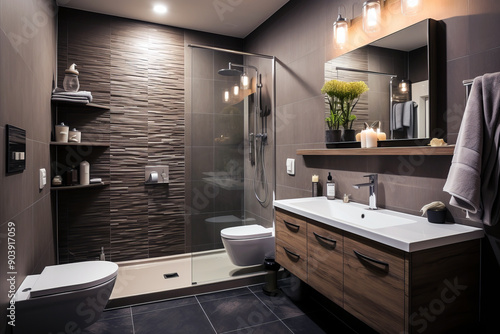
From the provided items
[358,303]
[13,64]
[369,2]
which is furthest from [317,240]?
[13,64]

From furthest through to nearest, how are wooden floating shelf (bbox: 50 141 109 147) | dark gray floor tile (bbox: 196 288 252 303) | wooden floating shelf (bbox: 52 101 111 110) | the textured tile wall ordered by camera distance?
the textured tile wall → wooden floating shelf (bbox: 52 101 111 110) → wooden floating shelf (bbox: 50 141 109 147) → dark gray floor tile (bbox: 196 288 252 303)

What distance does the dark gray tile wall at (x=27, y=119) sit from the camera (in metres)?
1.34

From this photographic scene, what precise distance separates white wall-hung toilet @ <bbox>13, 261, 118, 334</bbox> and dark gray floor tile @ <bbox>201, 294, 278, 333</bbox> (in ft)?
2.55

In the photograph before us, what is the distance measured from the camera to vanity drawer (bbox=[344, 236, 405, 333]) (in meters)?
1.25

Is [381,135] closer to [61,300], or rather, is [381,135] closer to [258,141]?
[258,141]

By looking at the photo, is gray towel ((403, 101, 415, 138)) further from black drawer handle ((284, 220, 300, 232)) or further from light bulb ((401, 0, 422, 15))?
black drawer handle ((284, 220, 300, 232))

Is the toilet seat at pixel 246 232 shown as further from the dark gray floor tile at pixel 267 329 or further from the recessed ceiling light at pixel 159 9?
the recessed ceiling light at pixel 159 9

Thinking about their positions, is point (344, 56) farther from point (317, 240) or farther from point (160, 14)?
point (160, 14)

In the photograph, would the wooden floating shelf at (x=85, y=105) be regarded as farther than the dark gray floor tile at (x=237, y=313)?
Yes

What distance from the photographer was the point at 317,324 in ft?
6.87

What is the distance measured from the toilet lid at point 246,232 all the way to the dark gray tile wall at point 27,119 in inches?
54.4

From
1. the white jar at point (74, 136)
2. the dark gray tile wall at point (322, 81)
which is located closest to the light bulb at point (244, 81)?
the dark gray tile wall at point (322, 81)

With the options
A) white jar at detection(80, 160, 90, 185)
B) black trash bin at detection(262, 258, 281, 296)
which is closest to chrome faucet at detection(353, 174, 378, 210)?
black trash bin at detection(262, 258, 281, 296)

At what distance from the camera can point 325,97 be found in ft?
7.71
